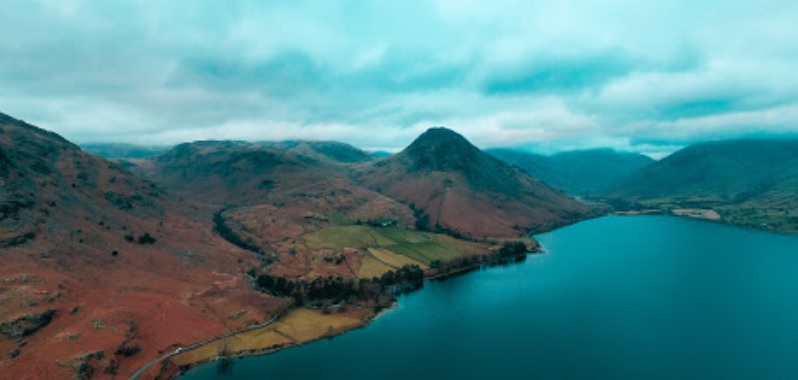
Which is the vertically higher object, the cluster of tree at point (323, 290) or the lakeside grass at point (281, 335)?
the cluster of tree at point (323, 290)

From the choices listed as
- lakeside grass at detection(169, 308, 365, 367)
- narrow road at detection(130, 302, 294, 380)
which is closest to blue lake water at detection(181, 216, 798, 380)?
lakeside grass at detection(169, 308, 365, 367)

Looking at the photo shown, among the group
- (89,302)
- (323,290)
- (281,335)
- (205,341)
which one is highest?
(89,302)

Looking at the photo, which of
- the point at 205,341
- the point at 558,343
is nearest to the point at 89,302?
the point at 205,341

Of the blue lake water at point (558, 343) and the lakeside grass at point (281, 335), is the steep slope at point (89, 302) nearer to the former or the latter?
the lakeside grass at point (281, 335)

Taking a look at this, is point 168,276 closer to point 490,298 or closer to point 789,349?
point 490,298

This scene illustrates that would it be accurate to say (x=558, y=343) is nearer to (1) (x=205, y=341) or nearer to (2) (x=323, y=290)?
(2) (x=323, y=290)

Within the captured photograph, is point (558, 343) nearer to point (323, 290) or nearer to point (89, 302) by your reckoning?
point (323, 290)

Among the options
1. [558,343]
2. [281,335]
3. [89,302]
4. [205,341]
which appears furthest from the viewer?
[281,335]

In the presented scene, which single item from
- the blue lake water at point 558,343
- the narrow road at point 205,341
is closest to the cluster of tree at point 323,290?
the narrow road at point 205,341

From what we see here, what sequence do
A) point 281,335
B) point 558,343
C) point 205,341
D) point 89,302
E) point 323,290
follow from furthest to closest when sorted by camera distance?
point 323,290 < point 281,335 < point 558,343 < point 89,302 < point 205,341

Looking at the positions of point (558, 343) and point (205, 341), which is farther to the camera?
point (558, 343)

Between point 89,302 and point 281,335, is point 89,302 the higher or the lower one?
the higher one

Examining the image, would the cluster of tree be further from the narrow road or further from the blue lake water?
the blue lake water

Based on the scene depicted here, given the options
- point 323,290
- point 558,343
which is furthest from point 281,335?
point 558,343
